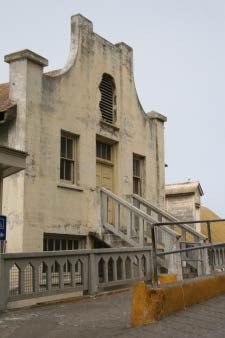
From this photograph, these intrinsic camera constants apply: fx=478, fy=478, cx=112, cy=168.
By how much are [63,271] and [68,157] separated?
5160mm

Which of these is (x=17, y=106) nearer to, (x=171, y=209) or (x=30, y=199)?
(x=30, y=199)

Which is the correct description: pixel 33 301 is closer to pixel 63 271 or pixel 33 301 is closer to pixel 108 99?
pixel 63 271

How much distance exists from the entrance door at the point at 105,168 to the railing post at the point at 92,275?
5.16 m

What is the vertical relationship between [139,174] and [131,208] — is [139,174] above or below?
above

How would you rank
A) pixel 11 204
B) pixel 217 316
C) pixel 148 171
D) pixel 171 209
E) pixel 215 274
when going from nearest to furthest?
pixel 217 316 → pixel 215 274 → pixel 11 204 → pixel 148 171 → pixel 171 209

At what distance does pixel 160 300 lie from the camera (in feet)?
22.9

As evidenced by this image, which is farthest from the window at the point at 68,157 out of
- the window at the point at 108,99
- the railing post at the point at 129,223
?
the railing post at the point at 129,223

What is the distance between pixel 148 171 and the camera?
18.4 meters

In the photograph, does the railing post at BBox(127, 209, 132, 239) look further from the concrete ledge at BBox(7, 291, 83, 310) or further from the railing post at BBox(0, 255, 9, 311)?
the railing post at BBox(0, 255, 9, 311)

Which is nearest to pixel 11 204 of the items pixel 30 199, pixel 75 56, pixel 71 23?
pixel 30 199

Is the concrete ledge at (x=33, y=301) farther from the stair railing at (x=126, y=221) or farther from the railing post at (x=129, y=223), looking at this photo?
the railing post at (x=129, y=223)

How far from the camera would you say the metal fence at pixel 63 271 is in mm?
8880

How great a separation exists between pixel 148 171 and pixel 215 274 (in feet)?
30.7

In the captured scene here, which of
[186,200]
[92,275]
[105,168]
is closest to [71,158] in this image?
[105,168]
